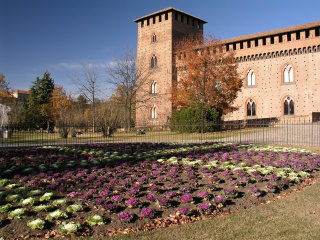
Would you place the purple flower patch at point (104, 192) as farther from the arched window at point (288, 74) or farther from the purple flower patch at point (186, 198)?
the arched window at point (288, 74)

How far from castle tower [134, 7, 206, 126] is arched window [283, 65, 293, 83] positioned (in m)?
12.4

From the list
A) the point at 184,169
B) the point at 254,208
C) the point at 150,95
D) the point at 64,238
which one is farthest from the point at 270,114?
the point at 64,238

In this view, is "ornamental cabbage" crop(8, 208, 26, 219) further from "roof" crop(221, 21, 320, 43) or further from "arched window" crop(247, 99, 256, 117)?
"arched window" crop(247, 99, 256, 117)

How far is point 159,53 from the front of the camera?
3469 cm

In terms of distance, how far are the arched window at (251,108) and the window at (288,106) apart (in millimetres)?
3262

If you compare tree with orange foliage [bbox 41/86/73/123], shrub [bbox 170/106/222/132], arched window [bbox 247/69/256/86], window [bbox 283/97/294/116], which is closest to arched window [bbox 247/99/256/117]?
arched window [bbox 247/69/256/86]

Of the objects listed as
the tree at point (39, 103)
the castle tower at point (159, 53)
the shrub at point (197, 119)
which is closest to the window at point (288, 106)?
the shrub at point (197, 119)

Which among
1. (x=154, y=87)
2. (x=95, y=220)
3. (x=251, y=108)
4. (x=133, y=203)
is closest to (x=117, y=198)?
(x=133, y=203)

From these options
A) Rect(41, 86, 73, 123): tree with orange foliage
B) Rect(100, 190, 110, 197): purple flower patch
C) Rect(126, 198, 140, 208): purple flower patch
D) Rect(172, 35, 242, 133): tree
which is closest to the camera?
Rect(126, 198, 140, 208): purple flower patch

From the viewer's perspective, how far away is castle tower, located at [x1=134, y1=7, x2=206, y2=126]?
33.5 meters

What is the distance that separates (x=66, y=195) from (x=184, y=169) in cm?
305

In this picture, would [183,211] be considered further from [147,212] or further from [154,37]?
[154,37]

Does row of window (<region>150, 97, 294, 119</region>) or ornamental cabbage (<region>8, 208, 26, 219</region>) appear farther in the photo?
row of window (<region>150, 97, 294, 119</region>)

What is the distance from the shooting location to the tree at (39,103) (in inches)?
1683
